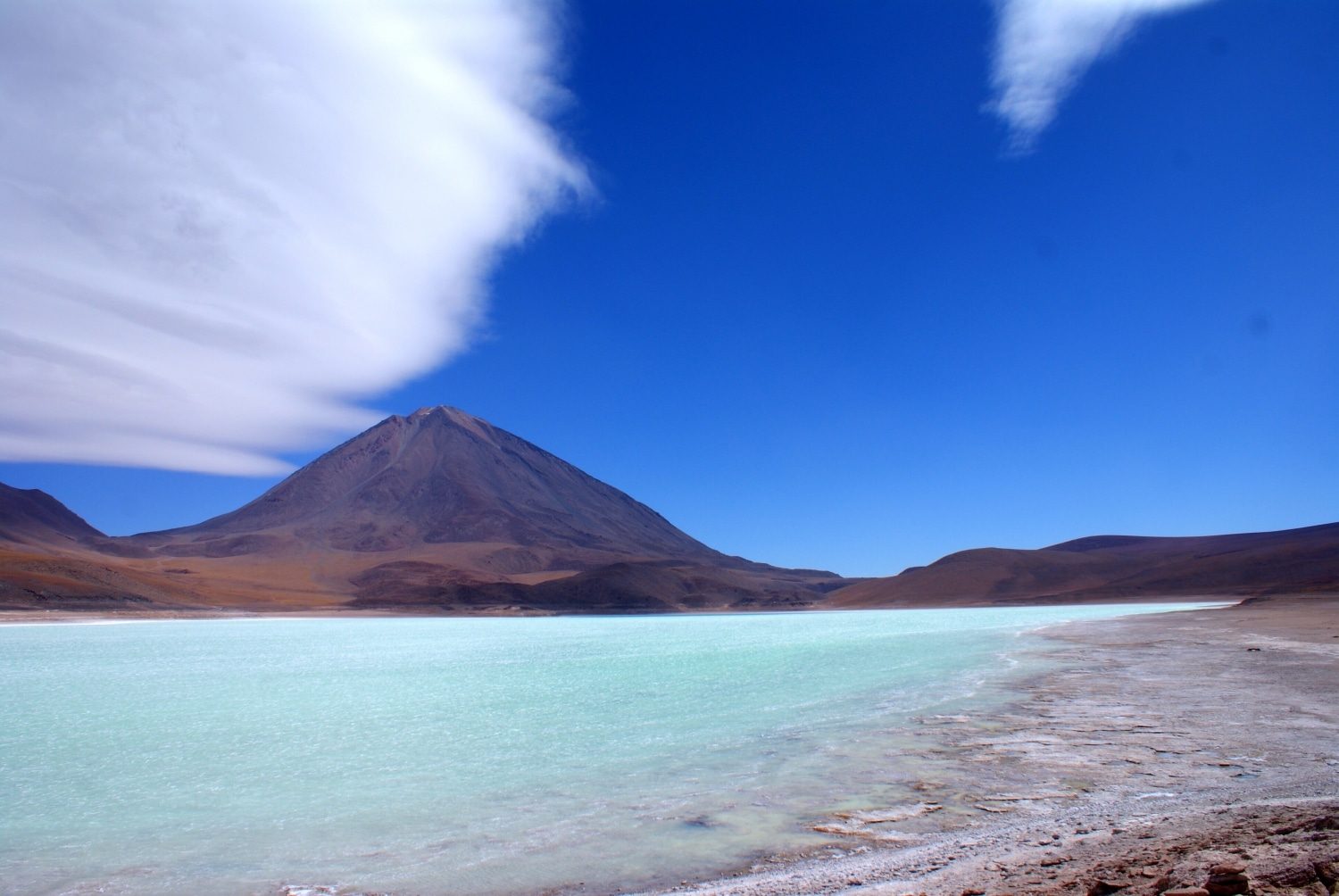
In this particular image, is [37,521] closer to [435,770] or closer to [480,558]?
[480,558]

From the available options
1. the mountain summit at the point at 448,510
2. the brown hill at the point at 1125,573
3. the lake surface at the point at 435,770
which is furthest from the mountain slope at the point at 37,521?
the lake surface at the point at 435,770

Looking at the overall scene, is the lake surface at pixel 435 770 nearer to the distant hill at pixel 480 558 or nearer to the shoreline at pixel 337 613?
the shoreline at pixel 337 613

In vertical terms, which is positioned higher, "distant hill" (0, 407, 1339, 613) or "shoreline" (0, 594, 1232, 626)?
"distant hill" (0, 407, 1339, 613)

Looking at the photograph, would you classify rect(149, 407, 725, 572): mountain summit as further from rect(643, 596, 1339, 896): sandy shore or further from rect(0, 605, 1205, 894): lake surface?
rect(643, 596, 1339, 896): sandy shore

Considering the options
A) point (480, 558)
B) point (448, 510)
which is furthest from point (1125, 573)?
point (448, 510)

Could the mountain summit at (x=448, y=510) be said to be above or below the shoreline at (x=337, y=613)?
above

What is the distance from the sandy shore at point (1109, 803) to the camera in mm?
4301

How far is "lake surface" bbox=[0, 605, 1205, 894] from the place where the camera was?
231 inches

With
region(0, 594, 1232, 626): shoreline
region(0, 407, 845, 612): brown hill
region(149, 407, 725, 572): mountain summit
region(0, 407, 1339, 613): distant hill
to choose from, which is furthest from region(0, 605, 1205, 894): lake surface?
region(149, 407, 725, 572): mountain summit

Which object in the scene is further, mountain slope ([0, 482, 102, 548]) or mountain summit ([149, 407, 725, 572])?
mountain summit ([149, 407, 725, 572])

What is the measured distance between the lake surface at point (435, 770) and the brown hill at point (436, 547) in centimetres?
5317

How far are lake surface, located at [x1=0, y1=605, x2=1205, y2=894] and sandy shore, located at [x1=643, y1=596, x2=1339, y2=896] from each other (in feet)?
2.20

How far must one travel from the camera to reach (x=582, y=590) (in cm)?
8588

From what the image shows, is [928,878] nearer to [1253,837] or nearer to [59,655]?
[1253,837]
